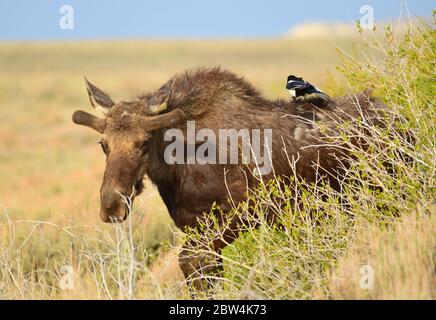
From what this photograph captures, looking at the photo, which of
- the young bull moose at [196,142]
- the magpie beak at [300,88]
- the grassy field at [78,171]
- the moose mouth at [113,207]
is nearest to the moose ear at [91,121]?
the young bull moose at [196,142]

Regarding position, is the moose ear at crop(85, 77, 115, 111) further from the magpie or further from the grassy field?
the magpie

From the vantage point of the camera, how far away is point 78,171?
80.1ft

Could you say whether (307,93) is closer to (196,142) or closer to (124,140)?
(196,142)

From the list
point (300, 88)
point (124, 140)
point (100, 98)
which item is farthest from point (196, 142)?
point (300, 88)

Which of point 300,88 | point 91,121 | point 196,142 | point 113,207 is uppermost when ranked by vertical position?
point 300,88

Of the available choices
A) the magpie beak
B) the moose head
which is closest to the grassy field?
the moose head

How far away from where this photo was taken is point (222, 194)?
8.17 meters

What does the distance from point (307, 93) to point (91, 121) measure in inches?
114

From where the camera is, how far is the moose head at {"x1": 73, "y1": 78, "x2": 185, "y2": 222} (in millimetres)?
7371

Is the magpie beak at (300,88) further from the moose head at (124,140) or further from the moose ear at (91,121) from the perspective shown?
the moose ear at (91,121)

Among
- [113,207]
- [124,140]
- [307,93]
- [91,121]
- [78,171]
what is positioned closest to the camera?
[113,207]

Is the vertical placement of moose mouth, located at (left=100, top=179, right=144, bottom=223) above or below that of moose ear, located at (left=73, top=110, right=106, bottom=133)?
below

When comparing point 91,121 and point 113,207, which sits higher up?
point 91,121

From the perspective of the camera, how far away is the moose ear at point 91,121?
7.89 metres
